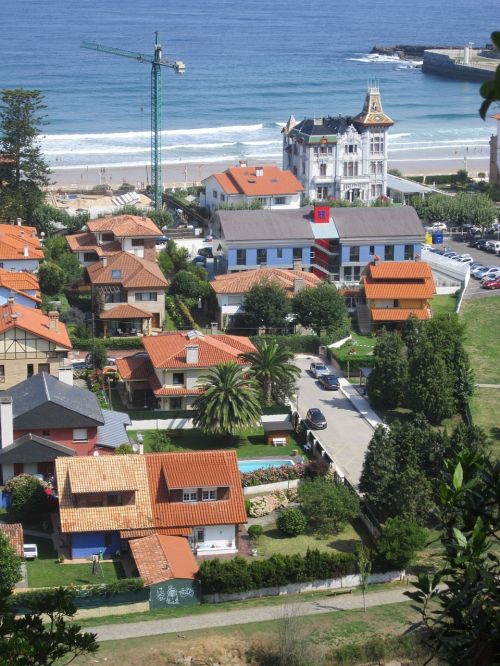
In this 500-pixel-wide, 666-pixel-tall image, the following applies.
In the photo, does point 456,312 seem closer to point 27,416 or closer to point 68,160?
point 27,416

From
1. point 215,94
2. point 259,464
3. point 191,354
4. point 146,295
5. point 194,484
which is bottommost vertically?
point 259,464

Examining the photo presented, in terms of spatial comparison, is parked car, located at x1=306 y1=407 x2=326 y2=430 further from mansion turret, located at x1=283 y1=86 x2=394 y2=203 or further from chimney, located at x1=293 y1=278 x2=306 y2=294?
mansion turret, located at x1=283 y1=86 x2=394 y2=203

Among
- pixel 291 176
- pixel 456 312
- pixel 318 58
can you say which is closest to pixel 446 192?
pixel 291 176

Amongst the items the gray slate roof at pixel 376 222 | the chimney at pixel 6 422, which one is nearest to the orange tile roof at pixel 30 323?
the chimney at pixel 6 422

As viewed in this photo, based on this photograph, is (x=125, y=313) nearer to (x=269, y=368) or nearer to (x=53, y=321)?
(x=53, y=321)

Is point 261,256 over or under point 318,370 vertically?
over

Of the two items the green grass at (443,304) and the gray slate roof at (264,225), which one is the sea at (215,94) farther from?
the green grass at (443,304)

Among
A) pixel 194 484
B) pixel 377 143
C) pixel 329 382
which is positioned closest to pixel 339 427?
pixel 329 382

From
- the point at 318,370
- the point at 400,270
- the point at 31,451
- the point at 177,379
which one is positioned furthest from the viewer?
the point at 400,270
